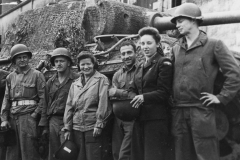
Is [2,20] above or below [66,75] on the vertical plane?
above

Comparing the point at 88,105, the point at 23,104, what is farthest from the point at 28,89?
the point at 88,105

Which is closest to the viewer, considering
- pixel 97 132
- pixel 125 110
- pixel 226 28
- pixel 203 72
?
pixel 203 72

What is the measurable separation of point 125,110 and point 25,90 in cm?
218

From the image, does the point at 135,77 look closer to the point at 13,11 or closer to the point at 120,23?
the point at 120,23

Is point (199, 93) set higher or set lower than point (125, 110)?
higher

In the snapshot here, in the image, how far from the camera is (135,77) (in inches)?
222

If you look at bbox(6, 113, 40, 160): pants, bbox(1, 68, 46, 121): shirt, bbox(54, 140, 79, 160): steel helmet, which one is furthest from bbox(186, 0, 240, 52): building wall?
bbox(54, 140, 79, 160): steel helmet

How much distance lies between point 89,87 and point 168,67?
1404 mm

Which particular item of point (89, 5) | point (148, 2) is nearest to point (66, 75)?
point (89, 5)

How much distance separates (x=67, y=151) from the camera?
6.16 m

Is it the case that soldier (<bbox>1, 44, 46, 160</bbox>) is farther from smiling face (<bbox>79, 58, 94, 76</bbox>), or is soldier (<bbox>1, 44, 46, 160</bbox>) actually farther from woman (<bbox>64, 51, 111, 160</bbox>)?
smiling face (<bbox>79, 58, 94, 76</bbox>)

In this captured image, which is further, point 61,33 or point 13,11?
point 13,11

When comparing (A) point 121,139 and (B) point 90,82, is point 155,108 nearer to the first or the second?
(A) point 121,139

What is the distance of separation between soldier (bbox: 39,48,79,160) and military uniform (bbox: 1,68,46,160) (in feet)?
0.56
